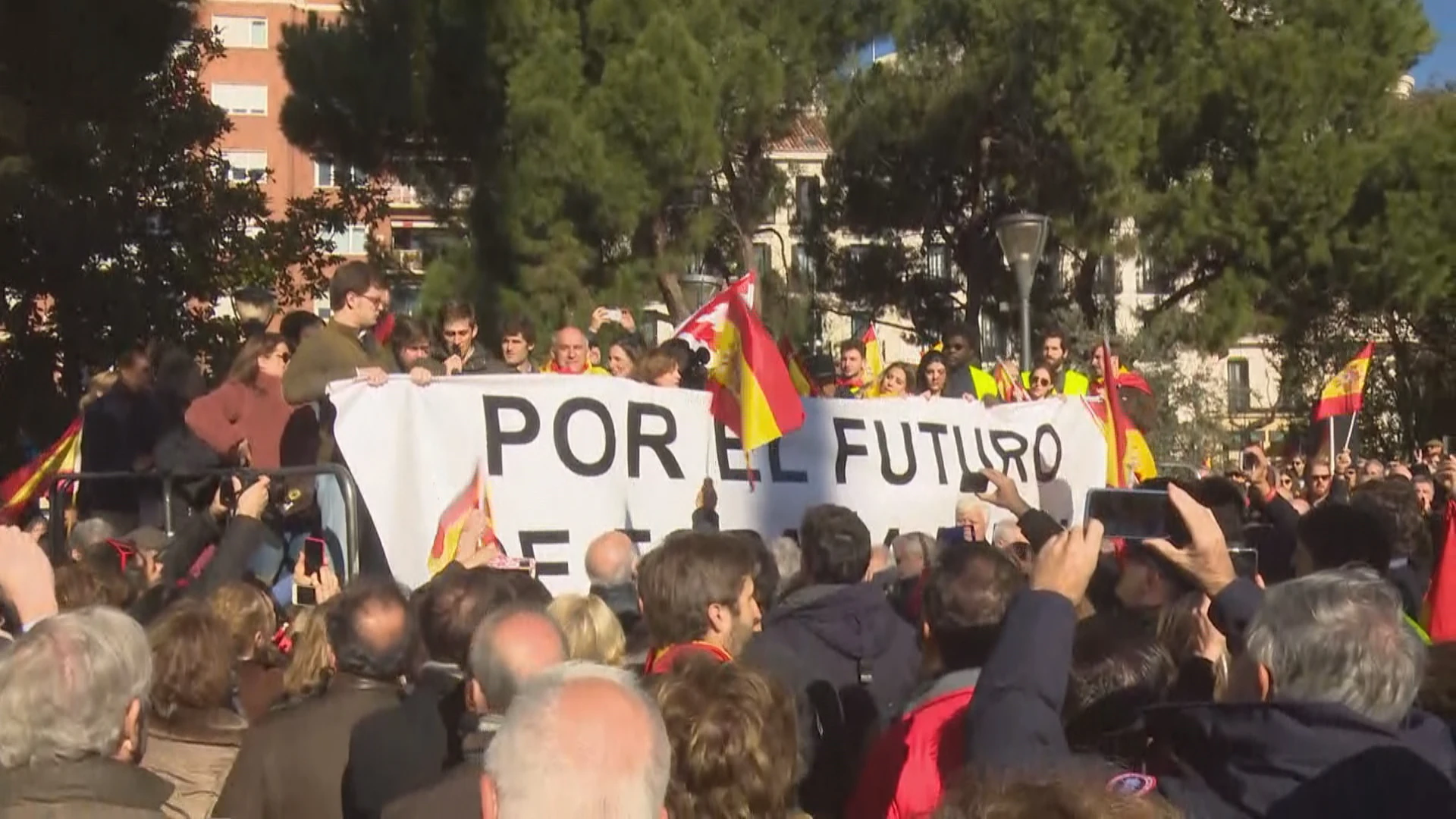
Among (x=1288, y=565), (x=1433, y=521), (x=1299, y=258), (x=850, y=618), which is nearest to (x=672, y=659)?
(x=850, y=618)

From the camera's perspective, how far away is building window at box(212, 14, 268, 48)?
6234cm

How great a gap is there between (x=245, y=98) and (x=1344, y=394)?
177 ft

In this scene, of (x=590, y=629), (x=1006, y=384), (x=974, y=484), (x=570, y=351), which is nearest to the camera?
(x=590, y=629)

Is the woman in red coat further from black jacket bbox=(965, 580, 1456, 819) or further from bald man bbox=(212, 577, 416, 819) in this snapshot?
black jacket bbox=(965, 580, 1456, 819)

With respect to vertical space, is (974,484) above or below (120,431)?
below

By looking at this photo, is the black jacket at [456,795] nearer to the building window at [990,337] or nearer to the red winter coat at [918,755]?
the red winter coat at [918,755]

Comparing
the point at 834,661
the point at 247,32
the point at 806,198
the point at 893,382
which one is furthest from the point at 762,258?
the point at 247,32

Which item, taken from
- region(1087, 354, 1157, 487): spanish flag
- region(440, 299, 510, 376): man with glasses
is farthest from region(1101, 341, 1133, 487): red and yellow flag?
region(440, 299, 510, 376): man with glasses

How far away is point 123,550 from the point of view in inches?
242

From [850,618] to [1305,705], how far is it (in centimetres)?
199

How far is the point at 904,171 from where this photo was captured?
27141 millimetres

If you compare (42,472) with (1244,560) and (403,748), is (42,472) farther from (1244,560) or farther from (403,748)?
(1244,560)

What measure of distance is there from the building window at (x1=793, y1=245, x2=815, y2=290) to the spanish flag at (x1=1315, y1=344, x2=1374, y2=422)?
585 inches

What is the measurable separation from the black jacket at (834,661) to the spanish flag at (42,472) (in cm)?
426
